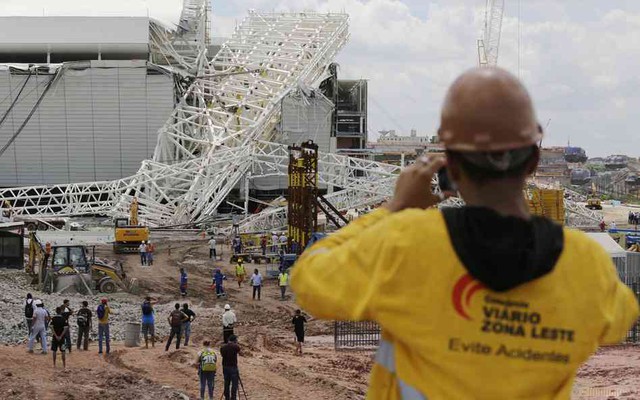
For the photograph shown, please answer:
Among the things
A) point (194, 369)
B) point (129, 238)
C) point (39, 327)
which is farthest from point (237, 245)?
point (194, 369)

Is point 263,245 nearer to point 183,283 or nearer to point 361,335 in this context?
point 183,283

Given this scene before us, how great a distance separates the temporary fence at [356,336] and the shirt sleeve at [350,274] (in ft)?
60.8

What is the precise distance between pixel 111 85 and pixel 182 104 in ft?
14.8

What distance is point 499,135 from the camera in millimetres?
2566

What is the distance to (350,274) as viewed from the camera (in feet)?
8.54

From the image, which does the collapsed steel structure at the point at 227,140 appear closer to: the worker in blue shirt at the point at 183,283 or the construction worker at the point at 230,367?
the worker in blue shirt at the point at 183,283

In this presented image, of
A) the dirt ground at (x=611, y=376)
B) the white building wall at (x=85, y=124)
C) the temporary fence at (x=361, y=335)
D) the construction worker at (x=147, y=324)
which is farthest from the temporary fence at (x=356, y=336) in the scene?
the white building wall at (x=85, y=124)

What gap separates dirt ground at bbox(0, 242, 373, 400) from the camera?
1591 cm

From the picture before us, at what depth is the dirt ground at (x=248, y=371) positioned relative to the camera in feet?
51.9

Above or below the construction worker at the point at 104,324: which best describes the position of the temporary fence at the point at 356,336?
below

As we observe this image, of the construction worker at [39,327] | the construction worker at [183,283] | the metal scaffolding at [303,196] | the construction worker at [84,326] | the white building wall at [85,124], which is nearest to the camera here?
the construction worker at [39,327]

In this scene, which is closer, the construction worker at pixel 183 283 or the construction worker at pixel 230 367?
the construction worker at pixel 230 367

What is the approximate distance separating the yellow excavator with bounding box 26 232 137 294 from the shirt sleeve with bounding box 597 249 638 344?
26.2m

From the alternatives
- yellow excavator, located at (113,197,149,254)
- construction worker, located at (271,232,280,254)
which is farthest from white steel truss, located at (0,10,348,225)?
construction worker, located at (271,232,280,254)
